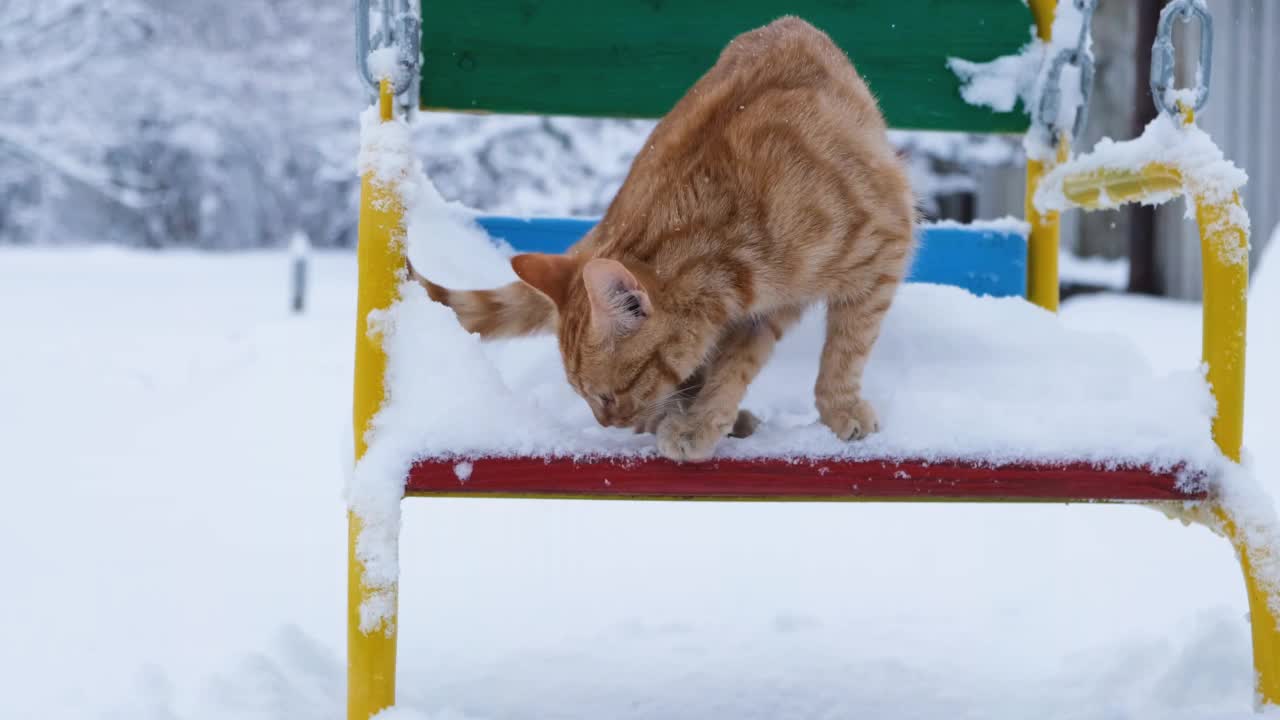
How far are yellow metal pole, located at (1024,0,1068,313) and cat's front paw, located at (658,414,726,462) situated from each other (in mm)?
1163

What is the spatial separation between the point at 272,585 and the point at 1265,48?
18.4 ft

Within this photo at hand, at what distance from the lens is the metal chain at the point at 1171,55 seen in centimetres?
140

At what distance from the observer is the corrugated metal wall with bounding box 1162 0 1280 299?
5.55 meters

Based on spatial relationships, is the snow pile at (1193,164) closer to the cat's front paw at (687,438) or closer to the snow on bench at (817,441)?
the snow on bench at (817,441)

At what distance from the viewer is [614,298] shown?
4.46ft

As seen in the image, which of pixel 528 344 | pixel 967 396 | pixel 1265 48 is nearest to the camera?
pixel 967 396

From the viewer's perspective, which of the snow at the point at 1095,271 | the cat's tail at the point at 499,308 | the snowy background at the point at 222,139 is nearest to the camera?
the cat's tail at the point at 499,308

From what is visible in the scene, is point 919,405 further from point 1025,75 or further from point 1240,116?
point 1240,116

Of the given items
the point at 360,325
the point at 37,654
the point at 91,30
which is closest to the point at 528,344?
the point at 360,325

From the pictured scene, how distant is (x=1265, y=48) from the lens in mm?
5586

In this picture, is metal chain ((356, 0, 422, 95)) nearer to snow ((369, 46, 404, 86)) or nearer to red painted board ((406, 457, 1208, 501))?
snow ((369, 46, 404, 86))

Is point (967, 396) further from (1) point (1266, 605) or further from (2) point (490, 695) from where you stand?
(2) point (490, 695)

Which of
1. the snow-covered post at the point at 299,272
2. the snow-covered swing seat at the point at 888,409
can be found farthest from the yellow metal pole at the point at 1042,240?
the snow-covered post at the point at 299,272

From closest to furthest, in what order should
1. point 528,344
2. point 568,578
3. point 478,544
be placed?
point 528,344 < point 568,578 < point 478,544
